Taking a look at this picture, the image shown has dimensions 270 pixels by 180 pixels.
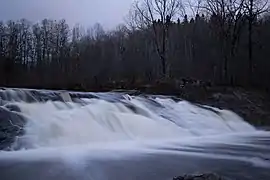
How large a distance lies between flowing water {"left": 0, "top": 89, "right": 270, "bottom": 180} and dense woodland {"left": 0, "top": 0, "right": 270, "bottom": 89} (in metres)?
8.96

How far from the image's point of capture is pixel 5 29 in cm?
5262

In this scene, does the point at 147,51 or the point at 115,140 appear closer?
the point at 115,140

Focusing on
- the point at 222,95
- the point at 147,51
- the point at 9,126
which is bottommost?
the point at 9,126

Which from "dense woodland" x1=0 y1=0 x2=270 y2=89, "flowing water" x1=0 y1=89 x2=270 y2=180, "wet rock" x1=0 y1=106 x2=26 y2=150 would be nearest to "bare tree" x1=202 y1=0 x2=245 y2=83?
"dense woodland" x1=0 y1=0 x2=270 y2=89

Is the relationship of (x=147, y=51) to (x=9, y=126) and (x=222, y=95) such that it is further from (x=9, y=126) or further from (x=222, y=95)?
(x=9, y=126)

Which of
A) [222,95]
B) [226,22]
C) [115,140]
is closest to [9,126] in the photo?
[115,140]

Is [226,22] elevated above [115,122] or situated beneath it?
elevated above

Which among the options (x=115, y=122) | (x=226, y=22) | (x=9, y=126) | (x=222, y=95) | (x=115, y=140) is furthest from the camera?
(x=226, y=22)

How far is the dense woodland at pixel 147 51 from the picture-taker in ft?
104

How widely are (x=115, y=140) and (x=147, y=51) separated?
143 ft

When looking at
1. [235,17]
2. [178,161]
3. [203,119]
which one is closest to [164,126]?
[203,119]

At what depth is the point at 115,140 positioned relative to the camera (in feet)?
41.8

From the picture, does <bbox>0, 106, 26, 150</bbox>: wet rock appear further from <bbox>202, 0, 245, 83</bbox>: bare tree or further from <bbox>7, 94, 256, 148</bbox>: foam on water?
<bbox>202, 0, 245, 83</bbox>: bare tree

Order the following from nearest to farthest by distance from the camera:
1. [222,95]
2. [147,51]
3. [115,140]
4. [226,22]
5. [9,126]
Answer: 1. [9,126]
2. [115,140]
3. [222,95]
4. [226,22]
5. [147,51]
